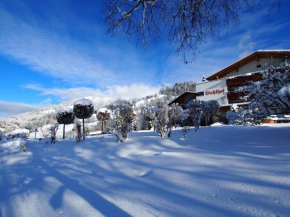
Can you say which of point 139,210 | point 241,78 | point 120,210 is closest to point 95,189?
point 120,210

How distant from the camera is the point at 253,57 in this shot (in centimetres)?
2108

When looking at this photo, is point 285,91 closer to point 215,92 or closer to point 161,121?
point 161,121

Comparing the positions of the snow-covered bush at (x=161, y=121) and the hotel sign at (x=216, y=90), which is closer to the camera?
the snow-covered bush at (x=161, y=121)

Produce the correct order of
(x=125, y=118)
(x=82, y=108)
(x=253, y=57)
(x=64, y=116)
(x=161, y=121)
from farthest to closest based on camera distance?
(x=253, y=57), (x=64, y=116), (x=82, y=108), (x=125, y=118), (x=161, y=121)

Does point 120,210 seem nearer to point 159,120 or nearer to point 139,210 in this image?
point 139,210

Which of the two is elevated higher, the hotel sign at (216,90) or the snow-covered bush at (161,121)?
the hotel sign at (216,90)

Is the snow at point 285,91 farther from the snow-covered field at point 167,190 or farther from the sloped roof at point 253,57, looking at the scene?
the sloped roof at point 253,57

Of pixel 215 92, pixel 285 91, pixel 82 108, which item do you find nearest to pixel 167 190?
pixel 285 91

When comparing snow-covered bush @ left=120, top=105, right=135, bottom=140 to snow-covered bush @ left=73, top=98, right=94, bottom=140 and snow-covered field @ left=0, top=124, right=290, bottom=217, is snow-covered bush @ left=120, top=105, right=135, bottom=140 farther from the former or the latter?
snow-covered bush @ left=73, top=98, right=94, bottom=140

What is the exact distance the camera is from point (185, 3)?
284 cm

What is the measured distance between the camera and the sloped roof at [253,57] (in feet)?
61.2

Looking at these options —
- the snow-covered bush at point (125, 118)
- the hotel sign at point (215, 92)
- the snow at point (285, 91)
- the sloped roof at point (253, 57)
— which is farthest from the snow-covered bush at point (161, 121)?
the sloped roof at point (253, 57)

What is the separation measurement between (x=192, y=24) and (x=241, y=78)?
21324 mm

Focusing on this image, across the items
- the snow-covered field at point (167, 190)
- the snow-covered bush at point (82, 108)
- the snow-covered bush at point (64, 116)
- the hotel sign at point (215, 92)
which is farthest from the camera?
the hotel sign at point (215, 92)
